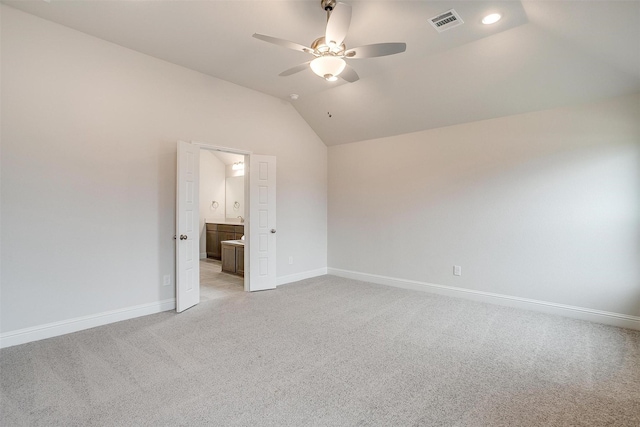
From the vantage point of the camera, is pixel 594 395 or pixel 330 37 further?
pixel 330 37

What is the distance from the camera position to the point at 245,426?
5.77ft

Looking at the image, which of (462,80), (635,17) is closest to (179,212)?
(462,80)

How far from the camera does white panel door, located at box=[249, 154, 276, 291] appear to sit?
4680mm

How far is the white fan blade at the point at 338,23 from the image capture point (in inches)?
82.1

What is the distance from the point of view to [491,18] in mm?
2811

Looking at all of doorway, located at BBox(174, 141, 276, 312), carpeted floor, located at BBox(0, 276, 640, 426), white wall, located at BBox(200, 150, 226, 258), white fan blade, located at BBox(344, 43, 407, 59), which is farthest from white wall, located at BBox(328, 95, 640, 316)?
white wall, located at BBox(200, 150, 226, 258)

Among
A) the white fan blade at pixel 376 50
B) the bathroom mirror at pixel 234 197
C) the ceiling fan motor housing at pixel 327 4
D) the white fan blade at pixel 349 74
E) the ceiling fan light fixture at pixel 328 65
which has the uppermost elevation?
the ceiling fan motor housing at pixel 327 4

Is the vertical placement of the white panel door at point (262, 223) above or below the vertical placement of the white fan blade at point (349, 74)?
below

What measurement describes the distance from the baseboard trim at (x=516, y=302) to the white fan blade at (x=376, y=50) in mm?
3407

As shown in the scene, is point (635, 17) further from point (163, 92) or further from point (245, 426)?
point (163, 92)

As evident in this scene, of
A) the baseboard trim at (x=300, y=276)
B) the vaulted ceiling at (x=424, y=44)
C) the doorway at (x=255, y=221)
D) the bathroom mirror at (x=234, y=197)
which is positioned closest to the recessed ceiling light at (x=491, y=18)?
the vaulted ceiling at (x=424, y=44)

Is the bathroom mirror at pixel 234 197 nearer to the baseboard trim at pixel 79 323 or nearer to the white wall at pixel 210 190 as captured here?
the white wall at pixel 210 190

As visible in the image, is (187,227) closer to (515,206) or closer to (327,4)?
(327,4)

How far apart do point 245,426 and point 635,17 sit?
13.8 ft
